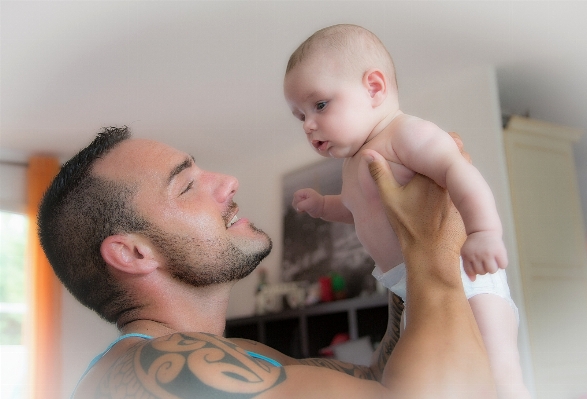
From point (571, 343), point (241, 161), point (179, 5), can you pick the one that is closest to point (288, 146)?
point (241, 161)

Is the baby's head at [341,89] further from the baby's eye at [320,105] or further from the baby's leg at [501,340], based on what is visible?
the baby's leg at [501,340]

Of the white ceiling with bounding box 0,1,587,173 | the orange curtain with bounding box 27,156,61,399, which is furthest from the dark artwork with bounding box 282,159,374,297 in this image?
the orange curtain with bounding box 27,156,61,399

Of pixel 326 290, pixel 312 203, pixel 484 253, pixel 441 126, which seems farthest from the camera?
pixel 326 290

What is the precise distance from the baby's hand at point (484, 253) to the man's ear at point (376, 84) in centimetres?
29

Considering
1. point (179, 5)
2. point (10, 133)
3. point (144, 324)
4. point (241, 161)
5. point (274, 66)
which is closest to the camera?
point (144, 324)

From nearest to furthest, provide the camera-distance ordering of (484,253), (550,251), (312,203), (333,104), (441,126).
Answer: (484,253) < (333,104) < (312,203) < (550,251) < (441,126)

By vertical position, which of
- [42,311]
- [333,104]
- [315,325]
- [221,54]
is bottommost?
[315,325]

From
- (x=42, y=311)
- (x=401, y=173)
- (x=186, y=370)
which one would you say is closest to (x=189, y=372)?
(x=186, y=370)

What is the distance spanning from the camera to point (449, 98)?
238cm

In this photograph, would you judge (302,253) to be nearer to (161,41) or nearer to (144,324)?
(161,41)

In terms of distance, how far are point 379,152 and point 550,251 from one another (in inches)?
70.0

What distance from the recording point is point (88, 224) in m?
0.82

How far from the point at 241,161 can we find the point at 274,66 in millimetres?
1116

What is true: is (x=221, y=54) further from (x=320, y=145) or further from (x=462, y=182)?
(x=462, y=182)
